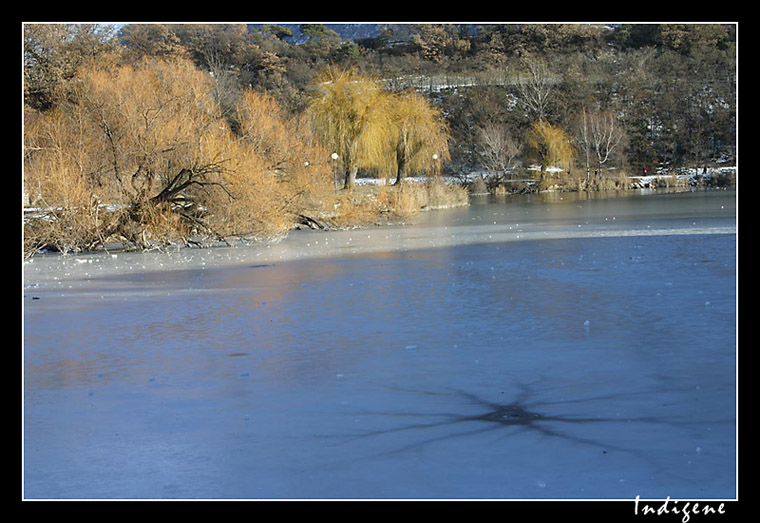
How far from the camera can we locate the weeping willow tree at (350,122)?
3588 centimetres

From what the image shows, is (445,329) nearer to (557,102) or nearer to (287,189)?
(287,189)

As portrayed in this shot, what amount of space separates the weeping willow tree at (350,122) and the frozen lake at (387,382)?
2216 centimetres

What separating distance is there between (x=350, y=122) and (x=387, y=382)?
2995 centimetres

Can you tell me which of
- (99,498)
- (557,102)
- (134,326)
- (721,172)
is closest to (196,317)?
(134,326)

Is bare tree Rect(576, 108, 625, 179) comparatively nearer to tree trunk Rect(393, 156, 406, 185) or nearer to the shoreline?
tree trunk Rect(393, 156, 406, 185)

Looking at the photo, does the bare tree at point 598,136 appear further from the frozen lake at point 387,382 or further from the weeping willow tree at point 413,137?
the frozen lake at point 387,382

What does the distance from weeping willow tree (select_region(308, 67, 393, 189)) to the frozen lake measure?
22161mm

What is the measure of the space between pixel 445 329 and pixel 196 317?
2630mm

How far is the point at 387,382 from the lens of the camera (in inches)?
264

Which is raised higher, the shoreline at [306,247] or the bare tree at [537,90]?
the bare tree at [537,90]

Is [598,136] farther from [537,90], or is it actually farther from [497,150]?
[537,90]

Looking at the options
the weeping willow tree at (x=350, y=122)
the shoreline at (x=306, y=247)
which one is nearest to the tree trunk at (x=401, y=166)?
the weeping willow tree at (x=350, y=122)

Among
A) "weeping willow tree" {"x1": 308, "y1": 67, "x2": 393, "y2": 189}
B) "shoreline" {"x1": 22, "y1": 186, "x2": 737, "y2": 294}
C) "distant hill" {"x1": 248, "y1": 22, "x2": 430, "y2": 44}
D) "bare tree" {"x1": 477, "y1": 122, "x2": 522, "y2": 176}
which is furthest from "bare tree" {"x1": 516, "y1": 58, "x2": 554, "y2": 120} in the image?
"shoreline" {"x1": 22, "y1": 186, "x2": 737, "y2": 294}

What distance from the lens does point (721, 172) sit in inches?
2319
